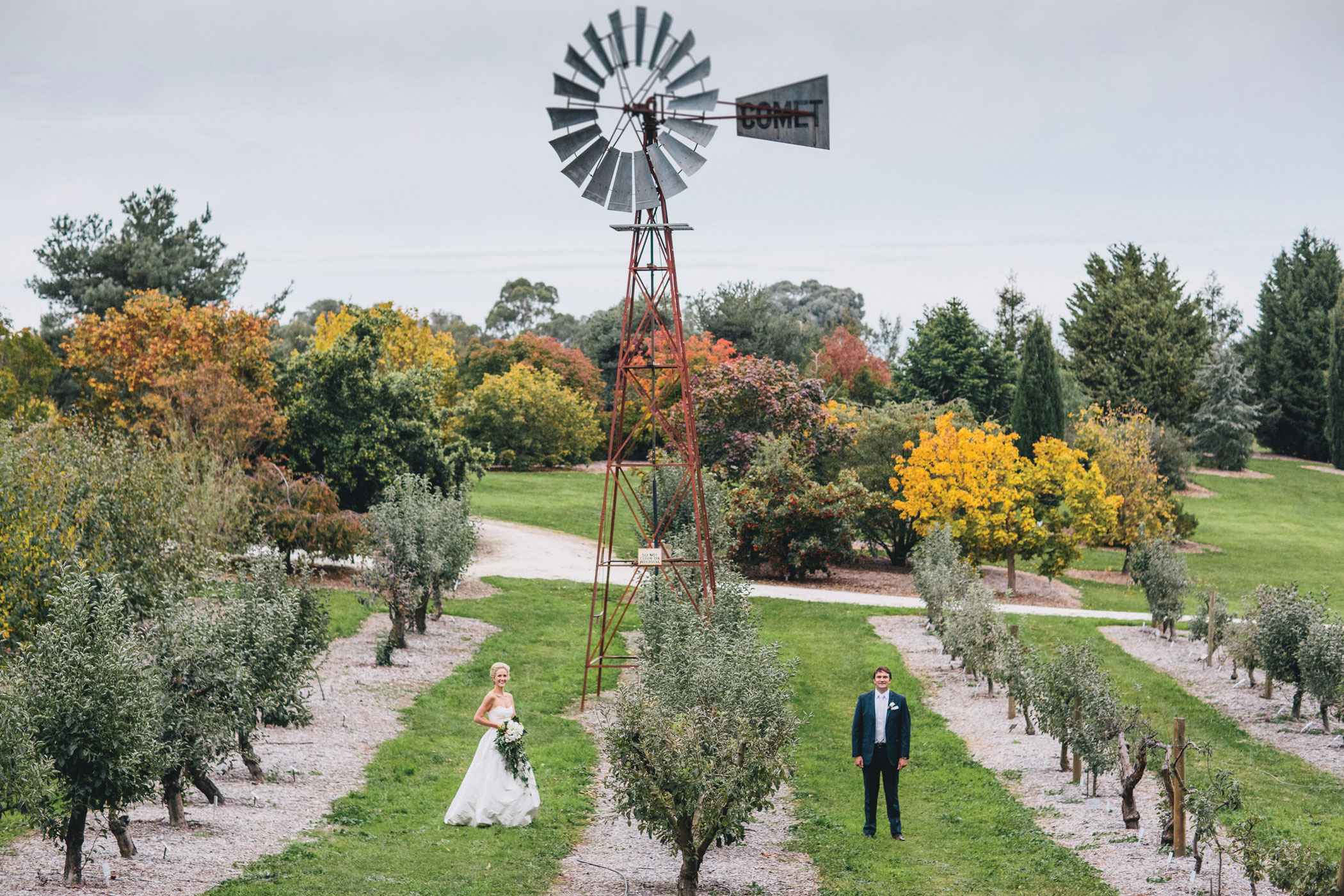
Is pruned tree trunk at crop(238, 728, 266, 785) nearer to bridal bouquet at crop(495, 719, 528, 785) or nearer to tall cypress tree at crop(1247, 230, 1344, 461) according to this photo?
bridal bouquet at crop(495, 719, 528, 785)

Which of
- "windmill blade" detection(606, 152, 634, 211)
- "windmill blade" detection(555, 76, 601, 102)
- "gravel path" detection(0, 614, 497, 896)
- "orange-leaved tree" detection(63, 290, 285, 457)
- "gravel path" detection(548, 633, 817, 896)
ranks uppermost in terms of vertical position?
"windmill blade" detection(555, 76, 601, 102)

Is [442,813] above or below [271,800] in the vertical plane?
below

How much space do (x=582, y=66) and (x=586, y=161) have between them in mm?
1224

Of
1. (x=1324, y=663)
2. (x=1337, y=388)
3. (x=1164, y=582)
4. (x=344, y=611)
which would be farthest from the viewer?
(x=1337, y=388)

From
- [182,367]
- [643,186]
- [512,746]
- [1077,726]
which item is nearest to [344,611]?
[182,367]

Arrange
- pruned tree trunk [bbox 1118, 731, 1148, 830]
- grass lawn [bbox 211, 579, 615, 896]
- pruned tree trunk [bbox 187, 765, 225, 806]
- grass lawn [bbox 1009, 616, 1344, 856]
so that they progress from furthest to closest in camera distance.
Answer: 1. grass lawn [bbox 1009, 616, 1344, 856]
2. pruned tree trunk [bbox 1118, 731, 1148, 830]
3. pruned tree trunk [bbox 187, 765, 225, 806]
4. grass lawn [bbox 211, 579, 615, 896]

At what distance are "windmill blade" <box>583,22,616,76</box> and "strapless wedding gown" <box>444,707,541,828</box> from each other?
8706 mm

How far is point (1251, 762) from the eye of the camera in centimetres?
1617

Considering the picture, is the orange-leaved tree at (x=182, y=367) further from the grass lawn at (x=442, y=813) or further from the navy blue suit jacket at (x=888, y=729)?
the navy blue suit jacket at (x=888, y=729)

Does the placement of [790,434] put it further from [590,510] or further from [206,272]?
[206,272]

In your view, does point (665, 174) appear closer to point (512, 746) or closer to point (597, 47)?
point (597, 47)

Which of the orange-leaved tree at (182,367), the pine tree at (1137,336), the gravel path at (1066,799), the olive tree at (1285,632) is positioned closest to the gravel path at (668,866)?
the gravel path at (1066,799)

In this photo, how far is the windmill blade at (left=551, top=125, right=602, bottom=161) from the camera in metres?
17.4

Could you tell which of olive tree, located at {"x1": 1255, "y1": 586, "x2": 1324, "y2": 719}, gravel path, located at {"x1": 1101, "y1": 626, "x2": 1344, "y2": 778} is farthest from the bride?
olive tree, located at {"x1": 1255, "y1": 586, "x2": 1324, "y2": 719}
